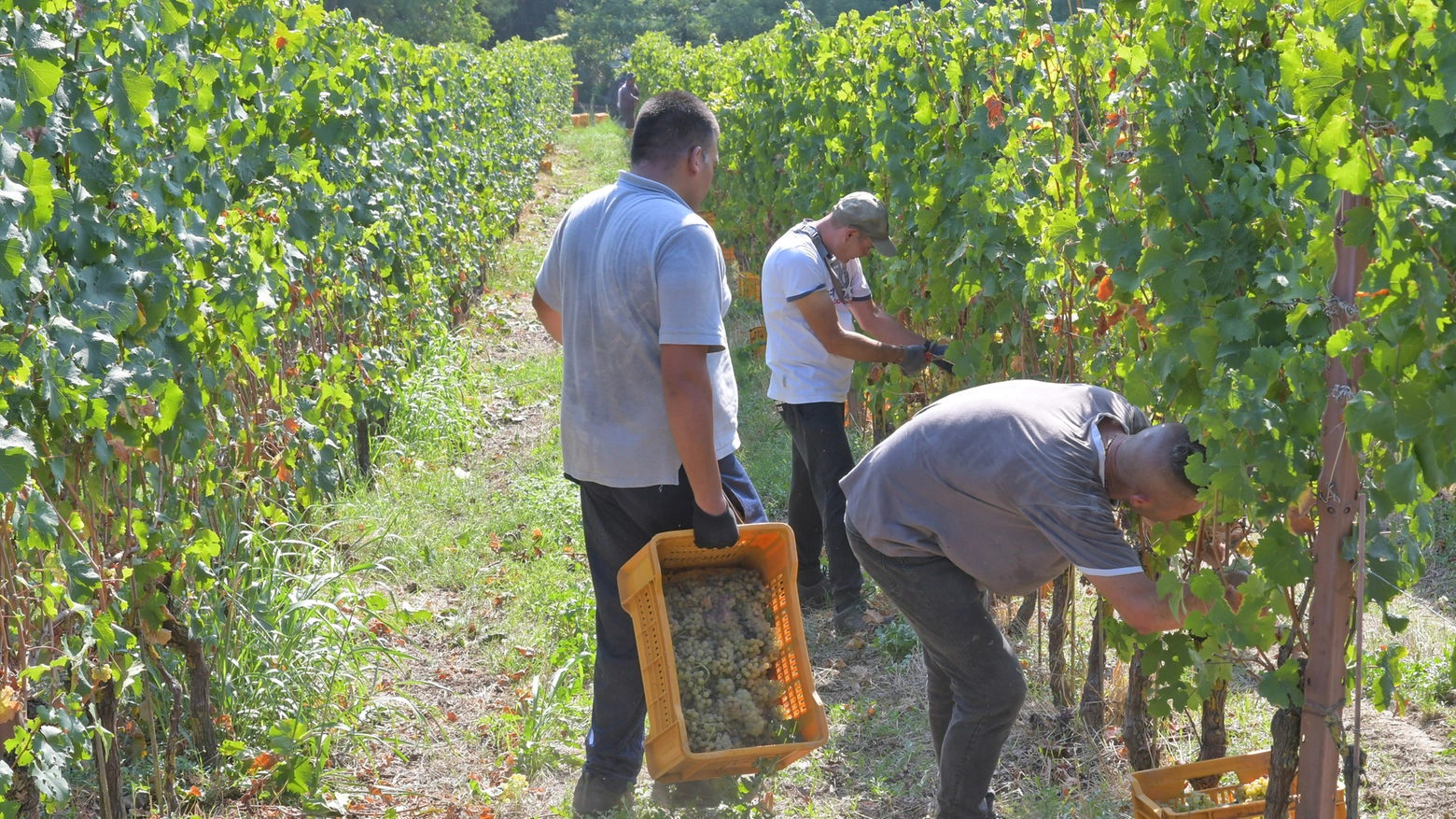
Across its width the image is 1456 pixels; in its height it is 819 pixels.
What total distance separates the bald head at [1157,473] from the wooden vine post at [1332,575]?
0.90 feet

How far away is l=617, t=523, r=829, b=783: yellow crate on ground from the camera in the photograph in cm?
323

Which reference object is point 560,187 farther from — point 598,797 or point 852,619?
point 598,797

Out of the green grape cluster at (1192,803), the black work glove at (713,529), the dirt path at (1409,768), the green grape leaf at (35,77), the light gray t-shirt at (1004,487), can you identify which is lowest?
the dirt path at (1409,768)

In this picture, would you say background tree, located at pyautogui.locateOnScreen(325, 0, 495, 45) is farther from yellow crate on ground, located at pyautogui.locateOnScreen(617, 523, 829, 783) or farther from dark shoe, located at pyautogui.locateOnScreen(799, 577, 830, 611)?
yellow crate on ground, located at pyautogui.locateOnScreen(617, 523, 829, 783)

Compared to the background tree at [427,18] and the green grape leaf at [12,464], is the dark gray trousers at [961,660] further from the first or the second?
the background tree at [427,18]

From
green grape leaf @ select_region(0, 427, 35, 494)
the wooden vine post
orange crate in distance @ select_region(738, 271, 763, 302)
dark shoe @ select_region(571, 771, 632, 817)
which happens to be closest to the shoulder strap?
dark shoe @ select_region(571, 771, 632, 817)

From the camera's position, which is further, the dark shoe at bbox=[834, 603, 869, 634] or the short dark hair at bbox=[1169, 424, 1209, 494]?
the dark shoe at bbox=[834, 603, 869, 634]

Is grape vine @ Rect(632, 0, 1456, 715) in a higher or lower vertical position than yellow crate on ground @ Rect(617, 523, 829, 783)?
higher

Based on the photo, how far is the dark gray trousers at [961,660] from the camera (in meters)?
3.14

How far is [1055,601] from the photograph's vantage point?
169 inches

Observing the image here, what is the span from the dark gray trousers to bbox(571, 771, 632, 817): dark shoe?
3.21 feet

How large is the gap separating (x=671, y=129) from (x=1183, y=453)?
1662 mm

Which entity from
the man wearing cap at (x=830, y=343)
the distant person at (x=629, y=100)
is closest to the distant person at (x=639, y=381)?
the man wearing cap at (x=830, y=343)

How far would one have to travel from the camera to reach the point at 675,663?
3.34m
